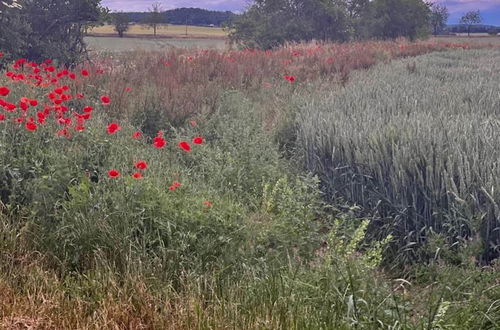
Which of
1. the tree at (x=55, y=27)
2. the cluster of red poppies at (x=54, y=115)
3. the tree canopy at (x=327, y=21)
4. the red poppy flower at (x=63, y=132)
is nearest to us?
Answer: the cluster of red poppies at (x=54, y=115)

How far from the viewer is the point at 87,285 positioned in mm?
3008

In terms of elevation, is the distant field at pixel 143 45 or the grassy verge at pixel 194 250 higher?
the distant field at pixel 143 45

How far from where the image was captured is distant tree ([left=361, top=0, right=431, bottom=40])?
1339 inches

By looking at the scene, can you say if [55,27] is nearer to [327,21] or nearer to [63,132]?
[63,132]

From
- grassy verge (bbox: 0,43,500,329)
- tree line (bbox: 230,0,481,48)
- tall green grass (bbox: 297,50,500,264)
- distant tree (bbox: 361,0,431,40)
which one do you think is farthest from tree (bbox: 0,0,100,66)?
distant tree (bbox: 361,0,431,40)

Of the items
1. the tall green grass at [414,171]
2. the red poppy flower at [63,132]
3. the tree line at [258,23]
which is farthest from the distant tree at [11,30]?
the tall green grass at [414,171]

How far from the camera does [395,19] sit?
3478 centimetres

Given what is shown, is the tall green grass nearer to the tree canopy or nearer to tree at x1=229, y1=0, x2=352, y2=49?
tree at x1=229, y1=0, x2=352, y2=49

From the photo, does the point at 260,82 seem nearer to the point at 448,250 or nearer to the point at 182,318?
the point at 448,250

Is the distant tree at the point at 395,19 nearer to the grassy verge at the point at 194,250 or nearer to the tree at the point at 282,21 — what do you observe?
the tree at the point at 282,21

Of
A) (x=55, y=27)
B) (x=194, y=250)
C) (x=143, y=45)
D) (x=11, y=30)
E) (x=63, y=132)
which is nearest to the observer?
(x=194, y=250)

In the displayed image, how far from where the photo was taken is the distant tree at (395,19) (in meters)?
34.0

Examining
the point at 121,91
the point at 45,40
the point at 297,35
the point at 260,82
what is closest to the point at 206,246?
the point at 121,91

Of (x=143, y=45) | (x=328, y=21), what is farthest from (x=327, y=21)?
(x=143, y=45)
